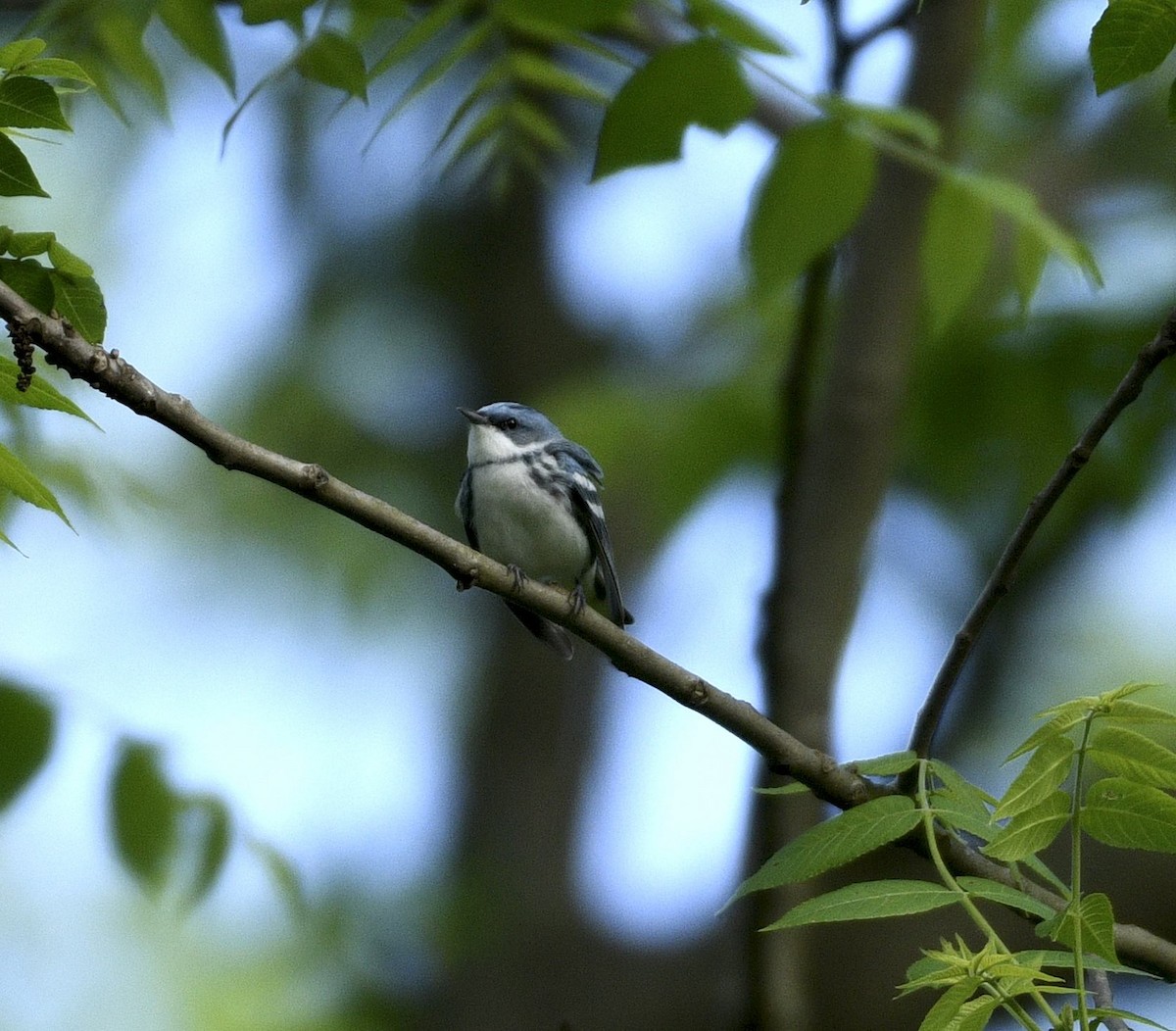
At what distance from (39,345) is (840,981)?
3.58m

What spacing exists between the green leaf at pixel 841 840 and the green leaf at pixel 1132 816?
260 millimetres

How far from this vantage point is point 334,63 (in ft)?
9.01

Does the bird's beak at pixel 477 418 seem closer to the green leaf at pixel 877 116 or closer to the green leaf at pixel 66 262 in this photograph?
A: the green leaf at pixel 877 116

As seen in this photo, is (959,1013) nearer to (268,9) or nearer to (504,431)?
(268,9)

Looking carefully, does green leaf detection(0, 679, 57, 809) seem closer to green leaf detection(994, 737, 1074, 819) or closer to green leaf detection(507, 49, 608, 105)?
green leaf detection(507, 49, 608, 105)

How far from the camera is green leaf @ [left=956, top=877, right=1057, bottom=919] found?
75.2 inches

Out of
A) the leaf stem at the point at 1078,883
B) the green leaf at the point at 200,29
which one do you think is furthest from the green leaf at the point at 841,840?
the green leaf at the point at 200,29

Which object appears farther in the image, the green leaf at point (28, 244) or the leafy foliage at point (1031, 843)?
the green leaf at point (28, 244)

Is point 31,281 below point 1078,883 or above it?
above

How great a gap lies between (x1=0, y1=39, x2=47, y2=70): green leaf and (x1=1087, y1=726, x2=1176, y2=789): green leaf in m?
1.75

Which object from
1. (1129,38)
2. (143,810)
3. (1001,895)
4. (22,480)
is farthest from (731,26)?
(143,810)

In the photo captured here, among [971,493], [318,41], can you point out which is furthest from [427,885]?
[318,41]

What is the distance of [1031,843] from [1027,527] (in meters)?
0.46

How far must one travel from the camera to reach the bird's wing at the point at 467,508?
510 centimetres
